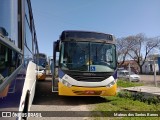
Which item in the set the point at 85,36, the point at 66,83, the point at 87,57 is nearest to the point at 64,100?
the point at 66,83

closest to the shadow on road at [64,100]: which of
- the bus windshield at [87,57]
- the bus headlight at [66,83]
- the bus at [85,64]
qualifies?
the bus at [85,64]

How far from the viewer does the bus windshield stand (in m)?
8.69

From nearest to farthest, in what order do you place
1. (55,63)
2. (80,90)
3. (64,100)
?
(80,90)
(55,63)
(64,100)

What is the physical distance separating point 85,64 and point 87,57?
1.00 ft

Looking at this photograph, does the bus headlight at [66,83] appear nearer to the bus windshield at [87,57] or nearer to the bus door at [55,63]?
the bus windshield at [87,57]

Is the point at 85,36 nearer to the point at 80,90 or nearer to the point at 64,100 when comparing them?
the point at 80,90

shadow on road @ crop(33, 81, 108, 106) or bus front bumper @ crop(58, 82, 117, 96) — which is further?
shadow on road @ crop(33, 81, 108, 106)

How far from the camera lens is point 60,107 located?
8.11 m

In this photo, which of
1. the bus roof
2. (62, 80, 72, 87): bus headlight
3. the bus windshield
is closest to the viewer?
(62, 80, 72, 87): bus headlight

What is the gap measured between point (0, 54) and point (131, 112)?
243 inches

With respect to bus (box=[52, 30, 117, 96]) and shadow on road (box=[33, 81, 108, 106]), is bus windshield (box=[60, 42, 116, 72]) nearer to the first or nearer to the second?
bus (box=[52, 30, 117, 96])

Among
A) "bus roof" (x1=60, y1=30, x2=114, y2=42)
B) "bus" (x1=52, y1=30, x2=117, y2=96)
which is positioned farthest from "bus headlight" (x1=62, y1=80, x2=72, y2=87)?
"bus roof" (x1=60, y1=30, x2=114, y2=42)

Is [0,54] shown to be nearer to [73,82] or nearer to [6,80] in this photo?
[6,80]

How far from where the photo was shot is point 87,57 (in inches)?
348
